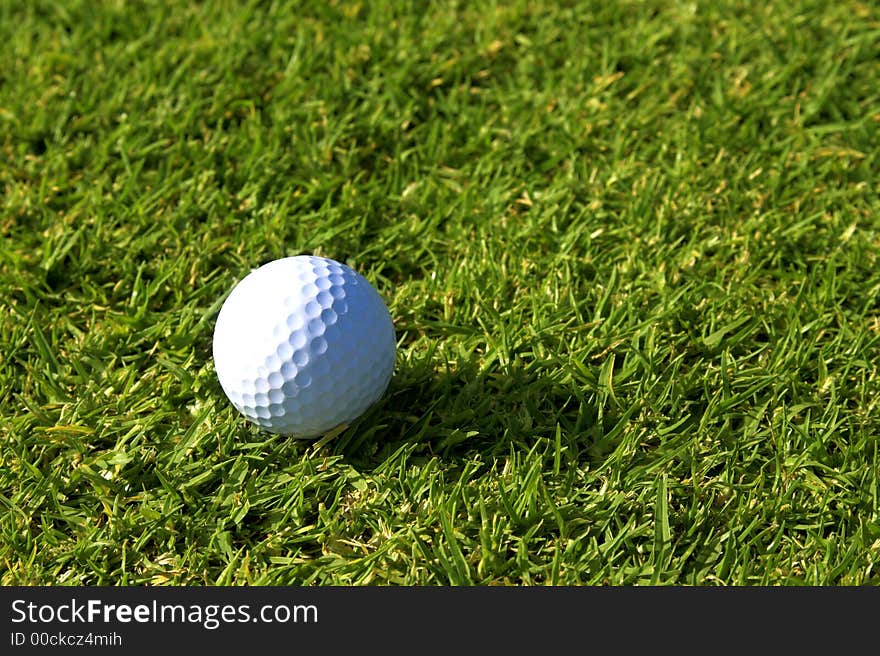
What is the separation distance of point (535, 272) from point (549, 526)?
1146 mm

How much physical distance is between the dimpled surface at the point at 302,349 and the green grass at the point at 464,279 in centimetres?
17

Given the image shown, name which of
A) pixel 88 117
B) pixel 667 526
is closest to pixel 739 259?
pixel 667 526

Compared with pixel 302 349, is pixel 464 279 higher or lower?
lower

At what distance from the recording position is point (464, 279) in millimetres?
3744

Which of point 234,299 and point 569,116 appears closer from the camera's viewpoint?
point 234,299

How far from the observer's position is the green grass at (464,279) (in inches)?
118

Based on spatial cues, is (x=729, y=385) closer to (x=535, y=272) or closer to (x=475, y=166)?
(x=535, y=272)

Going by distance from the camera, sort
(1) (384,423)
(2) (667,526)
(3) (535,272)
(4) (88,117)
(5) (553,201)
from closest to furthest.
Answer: (2) (667,526) → (1) (384,423) → (3) (535,272) → (5) (553,201) → (4) (88,117)

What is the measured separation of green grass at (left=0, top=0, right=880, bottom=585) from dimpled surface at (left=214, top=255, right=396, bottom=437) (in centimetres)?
17

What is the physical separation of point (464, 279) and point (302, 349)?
3.05 feet

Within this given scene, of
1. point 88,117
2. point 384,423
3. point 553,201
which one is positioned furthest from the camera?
point 88,117

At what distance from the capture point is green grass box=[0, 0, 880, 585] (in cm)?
299

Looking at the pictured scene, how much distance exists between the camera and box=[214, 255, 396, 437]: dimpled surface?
3.01 m

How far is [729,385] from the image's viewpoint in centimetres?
339
